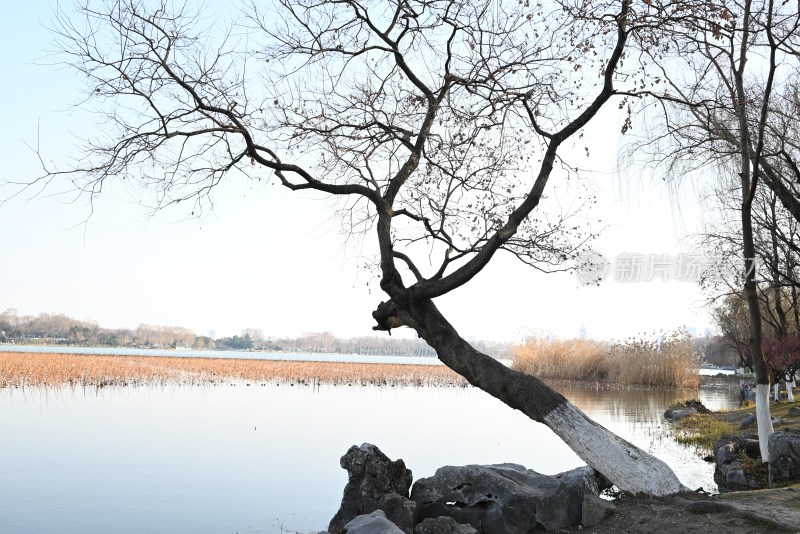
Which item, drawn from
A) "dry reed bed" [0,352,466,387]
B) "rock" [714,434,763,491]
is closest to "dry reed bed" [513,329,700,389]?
"dry reed bed" [0,352,466,387]

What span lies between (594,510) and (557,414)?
3.40 feet

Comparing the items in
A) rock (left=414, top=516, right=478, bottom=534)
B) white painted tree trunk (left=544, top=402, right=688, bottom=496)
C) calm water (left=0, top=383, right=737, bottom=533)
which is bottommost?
calm water (left=0, top=383, right=737, bottom=533)

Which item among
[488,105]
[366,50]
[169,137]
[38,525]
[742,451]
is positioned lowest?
[38,525]

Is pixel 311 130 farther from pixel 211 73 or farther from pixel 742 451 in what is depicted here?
pixel 742 451

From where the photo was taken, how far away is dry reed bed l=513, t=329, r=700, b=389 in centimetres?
3127

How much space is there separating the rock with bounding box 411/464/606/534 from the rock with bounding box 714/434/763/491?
3623mm

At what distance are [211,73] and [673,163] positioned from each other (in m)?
6.26

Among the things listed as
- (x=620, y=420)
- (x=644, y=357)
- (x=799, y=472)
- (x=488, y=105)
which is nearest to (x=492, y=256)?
(x=488, y=105)

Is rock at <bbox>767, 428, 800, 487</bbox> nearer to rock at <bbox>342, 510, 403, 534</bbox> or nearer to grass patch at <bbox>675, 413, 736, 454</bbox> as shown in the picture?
grass patch at <bbox>675, 413, 736, 454</bbox>

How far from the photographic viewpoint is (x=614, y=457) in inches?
286

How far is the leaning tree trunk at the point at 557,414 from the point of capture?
7211 mm

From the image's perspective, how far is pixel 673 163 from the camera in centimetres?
1015

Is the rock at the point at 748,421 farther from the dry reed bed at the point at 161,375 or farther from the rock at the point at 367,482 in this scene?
the dry reed bed at the point at 161,375

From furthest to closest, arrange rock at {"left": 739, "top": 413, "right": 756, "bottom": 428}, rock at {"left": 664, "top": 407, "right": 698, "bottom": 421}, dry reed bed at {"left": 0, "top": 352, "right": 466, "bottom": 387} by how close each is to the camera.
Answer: dry reed bed at {"left": 0, "top": 352, "right": 466, "bottom": 387}, rock at {"left": 664, "top": 407, "right": 698, "bottom": 421}, rock at {"left": 739, "top": 413, "right": 756, "bottom": 428}
